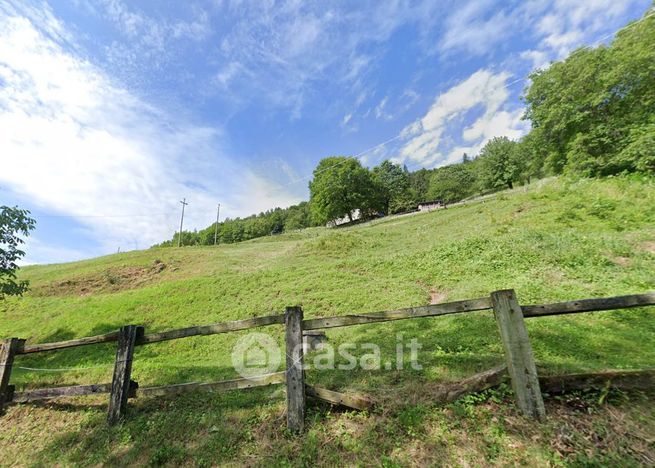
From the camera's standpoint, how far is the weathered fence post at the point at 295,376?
3.44 metres

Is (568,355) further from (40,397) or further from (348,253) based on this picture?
(348,253)

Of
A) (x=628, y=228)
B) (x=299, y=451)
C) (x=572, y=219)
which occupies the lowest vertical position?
(x=299, y=451)

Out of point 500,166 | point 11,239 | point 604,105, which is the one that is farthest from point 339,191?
point 11,239

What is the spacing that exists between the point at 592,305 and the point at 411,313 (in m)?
1.68

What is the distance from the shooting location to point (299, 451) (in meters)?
3.13

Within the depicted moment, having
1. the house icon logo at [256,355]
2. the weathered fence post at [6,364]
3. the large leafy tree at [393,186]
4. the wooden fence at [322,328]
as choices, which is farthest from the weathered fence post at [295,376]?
the large leafy tree at [393,186]

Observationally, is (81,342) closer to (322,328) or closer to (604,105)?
(322,328)

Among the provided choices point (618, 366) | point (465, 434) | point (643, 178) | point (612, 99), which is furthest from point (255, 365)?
point (612, 99)

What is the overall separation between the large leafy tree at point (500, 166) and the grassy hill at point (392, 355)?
34.6m

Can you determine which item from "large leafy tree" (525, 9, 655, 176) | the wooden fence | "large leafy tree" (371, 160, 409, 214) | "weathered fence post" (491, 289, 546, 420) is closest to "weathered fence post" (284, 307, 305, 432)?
the wooden fence

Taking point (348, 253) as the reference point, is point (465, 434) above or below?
below

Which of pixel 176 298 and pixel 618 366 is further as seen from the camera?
pixel 176 298

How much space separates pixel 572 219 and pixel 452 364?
1135cm

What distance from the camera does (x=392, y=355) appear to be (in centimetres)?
520
